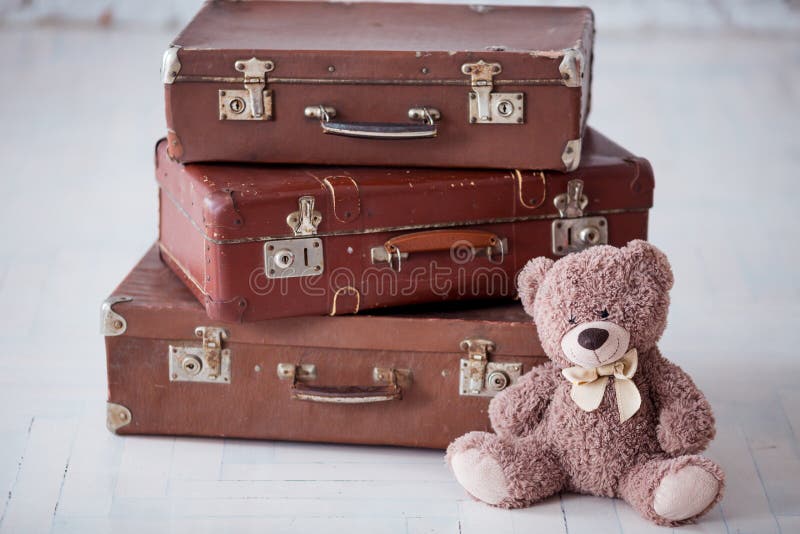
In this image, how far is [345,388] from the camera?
2053 millimetres

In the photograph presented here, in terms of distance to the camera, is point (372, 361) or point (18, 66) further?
point (18, 66)

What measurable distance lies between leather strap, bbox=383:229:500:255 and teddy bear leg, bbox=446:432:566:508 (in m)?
0.34

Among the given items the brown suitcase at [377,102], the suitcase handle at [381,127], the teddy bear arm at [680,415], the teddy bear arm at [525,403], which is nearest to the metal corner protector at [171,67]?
the brown suitcase at [377,102]

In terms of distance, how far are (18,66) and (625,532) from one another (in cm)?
334

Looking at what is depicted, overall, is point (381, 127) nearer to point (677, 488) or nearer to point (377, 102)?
point (377, 102)

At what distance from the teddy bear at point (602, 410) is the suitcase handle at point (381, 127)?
0.32 m

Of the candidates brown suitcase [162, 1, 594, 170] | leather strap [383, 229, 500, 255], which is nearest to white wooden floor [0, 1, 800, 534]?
leather strap [383, 229, 500, 255]

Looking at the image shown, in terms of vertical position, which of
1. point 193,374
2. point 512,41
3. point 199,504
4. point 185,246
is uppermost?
point 512,41

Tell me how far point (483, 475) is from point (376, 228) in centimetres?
46

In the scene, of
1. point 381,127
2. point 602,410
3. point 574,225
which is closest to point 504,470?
point 602,410

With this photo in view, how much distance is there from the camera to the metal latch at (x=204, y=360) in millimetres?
2045

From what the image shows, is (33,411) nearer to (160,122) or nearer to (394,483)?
(394,483)

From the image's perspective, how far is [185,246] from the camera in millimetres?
2127

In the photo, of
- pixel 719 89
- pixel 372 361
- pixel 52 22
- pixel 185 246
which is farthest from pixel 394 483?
pixel 52 22
